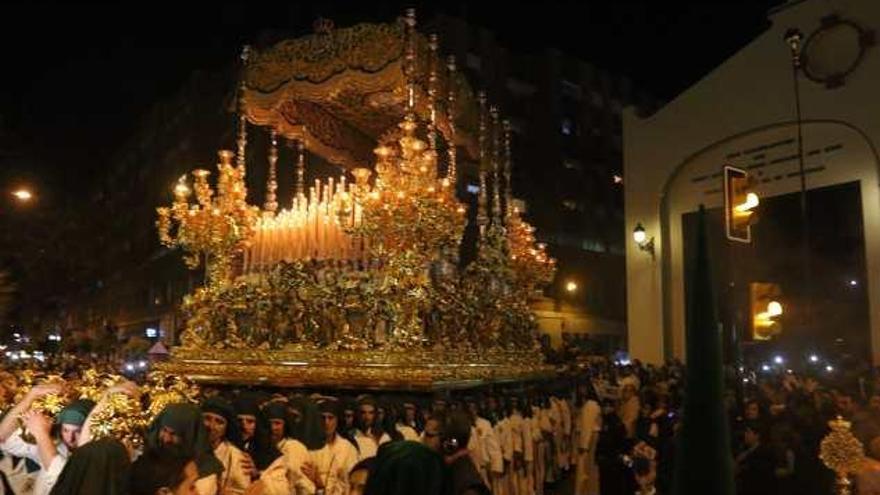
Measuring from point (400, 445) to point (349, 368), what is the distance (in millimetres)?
6765

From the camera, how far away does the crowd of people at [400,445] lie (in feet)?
13.6

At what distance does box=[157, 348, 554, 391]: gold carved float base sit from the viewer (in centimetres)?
1058

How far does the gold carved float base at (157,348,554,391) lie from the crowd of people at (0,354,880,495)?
24 centimetres

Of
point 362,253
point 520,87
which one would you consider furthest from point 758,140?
point 520,87

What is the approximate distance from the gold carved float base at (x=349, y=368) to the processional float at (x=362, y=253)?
→ 0.02 m

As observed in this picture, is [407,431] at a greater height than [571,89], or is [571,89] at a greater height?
[571,89]

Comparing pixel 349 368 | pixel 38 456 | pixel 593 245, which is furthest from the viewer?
pixel 593 245

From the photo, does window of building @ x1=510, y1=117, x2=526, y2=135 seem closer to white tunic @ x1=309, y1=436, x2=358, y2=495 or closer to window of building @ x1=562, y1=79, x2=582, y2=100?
window of building @ x1=562, y1=79, x2=582, y2=100

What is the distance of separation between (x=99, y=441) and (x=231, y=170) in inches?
375

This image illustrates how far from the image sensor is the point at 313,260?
1284 centimetres

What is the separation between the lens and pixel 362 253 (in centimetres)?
1312

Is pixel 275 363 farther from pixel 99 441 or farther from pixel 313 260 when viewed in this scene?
pixel 99 441

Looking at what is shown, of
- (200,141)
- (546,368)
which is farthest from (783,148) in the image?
(200,141)

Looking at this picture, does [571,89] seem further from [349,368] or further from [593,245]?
[349,368]
